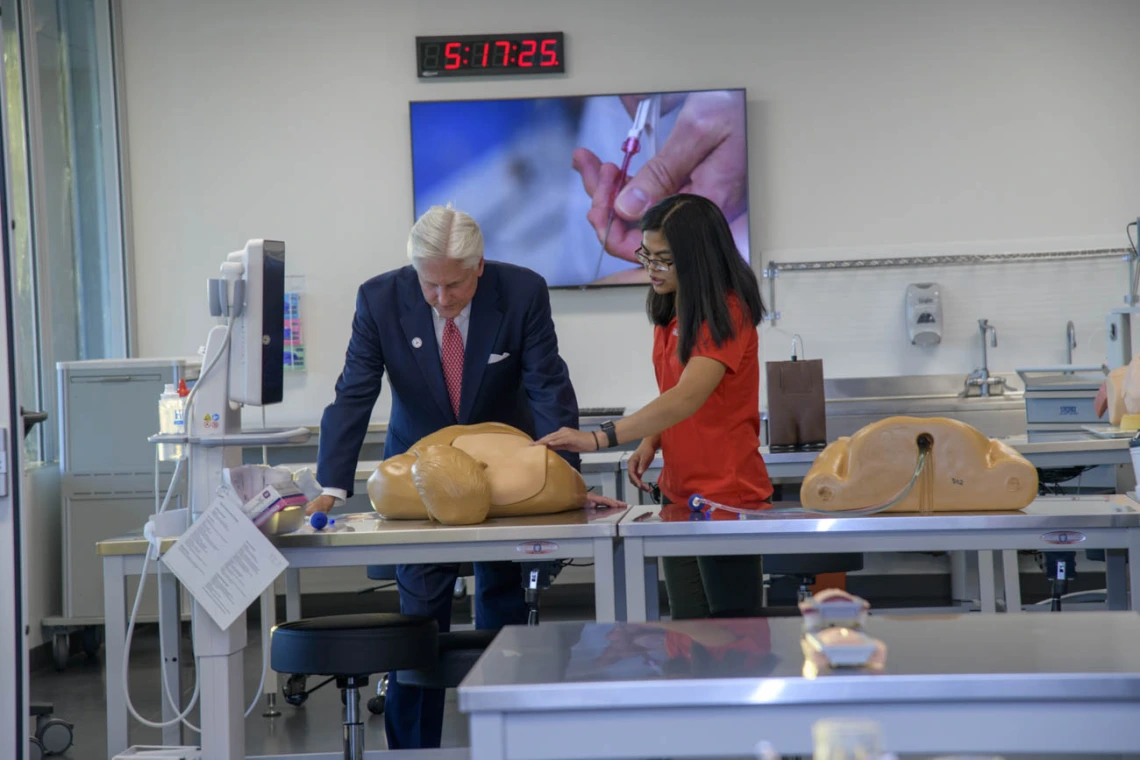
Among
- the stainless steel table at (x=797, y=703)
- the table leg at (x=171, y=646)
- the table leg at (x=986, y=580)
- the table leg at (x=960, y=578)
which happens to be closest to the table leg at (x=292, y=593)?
the table leg at (x=171, y=646)

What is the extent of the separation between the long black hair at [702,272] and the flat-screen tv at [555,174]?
10.6ft

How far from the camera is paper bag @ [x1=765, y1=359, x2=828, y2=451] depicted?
3.54 m

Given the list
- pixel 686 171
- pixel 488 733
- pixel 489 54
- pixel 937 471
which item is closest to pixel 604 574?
pixel 937 471

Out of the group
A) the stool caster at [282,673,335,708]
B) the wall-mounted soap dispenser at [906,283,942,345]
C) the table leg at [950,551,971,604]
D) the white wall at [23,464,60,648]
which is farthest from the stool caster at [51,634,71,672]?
the wall-mounted soap dispenser at [906,283,942,345]

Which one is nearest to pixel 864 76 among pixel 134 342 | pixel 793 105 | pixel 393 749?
pixel 793 105

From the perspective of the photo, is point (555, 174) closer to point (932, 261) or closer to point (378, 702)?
point (932, 261)

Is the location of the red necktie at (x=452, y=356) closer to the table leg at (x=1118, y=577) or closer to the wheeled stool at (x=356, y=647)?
the wheeled stool at (x=356, y=647)

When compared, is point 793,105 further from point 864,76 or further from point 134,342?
point 134,342

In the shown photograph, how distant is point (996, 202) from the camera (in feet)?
19.0

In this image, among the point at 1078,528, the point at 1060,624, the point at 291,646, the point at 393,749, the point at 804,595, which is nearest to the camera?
the point at 1060,624

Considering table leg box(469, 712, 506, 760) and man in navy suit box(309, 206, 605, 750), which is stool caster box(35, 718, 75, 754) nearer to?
man in navy suit box(309, 206, 605, 750)

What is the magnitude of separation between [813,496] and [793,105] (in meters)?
3.83

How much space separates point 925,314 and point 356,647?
12.9 ft

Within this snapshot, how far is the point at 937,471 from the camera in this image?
2.28 meters
